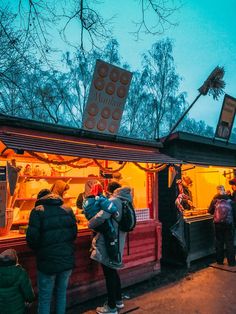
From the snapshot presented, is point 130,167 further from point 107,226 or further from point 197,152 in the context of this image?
point 107,226

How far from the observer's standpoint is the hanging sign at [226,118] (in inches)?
364

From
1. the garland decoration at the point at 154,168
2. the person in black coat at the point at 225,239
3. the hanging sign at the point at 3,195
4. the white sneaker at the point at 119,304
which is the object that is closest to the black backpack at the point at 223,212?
the person in black coat at the point at 225,239

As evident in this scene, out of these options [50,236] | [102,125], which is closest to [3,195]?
[50,236]

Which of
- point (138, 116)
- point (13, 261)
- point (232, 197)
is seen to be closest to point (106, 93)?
point (13, 261)

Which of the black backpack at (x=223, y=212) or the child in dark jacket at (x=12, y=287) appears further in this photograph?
the black backpack at (x=223, y=212)

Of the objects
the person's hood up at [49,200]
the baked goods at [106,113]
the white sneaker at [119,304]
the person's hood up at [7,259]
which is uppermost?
the baked goods at [106,113]

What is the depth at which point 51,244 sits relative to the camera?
378cm

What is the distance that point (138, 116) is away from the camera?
2591 cm

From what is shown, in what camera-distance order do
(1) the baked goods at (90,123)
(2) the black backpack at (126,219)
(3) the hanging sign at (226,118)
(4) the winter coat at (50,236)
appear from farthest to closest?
(3) the hanging sign at (226,118)
(1) the baked goods at (90,123)
(2) the black backpack at (126,219)
(4) the winter coat at (50,236)

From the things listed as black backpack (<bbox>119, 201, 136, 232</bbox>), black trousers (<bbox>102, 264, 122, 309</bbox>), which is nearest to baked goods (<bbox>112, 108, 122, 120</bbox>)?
black backpack (<bbox>119, 201, 136, 232</bbox>)

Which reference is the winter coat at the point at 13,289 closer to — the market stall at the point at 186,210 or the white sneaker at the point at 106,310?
the white sneaker at the point at 106,310

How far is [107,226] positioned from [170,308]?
6.48 feet

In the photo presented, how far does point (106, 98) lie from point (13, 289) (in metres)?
4.40

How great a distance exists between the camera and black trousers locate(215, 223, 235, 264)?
7465 millimetres
